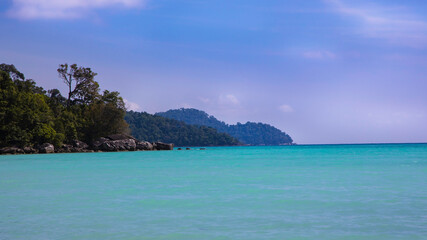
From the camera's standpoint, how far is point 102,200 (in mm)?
13875

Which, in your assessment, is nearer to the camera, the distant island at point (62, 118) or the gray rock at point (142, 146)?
the distant island at point (62, 118)

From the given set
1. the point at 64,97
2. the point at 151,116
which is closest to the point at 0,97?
the point at 64,97

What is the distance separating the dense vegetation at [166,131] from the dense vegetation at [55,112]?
3318 inches

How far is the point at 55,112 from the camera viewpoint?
72.6 meters

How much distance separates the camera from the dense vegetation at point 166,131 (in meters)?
169

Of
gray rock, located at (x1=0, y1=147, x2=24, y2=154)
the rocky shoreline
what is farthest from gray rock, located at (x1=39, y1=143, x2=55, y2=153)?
gray rock, located at (x1=0, y1=147, x2=24, y2=154)

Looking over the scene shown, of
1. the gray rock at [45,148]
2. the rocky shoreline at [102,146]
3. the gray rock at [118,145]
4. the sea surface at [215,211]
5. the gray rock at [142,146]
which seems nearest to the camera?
the sea surface at [215,211]

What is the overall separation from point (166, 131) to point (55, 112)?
110285 millimetres

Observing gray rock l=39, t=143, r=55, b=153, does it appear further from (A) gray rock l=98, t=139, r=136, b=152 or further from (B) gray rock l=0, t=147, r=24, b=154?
(A) gray rock l=98, t=139, r=136, b=152

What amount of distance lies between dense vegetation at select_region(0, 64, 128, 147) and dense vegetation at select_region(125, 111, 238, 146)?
84.3 m

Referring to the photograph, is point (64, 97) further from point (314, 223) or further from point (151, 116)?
point (151, 116)

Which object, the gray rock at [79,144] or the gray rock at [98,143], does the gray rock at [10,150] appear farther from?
the gray rock at [98,143]

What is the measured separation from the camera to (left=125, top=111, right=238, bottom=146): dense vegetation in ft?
556

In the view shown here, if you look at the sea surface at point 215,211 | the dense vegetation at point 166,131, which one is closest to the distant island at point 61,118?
the sea surface at point 215,211
